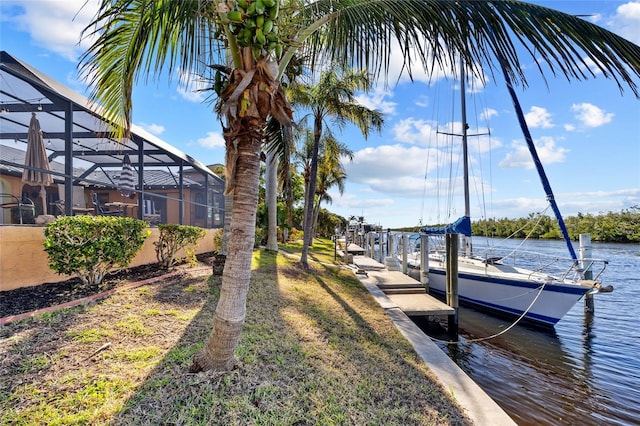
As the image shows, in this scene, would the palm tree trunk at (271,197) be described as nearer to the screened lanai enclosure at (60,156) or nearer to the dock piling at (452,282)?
the screened lanai enclosure at (60,156)

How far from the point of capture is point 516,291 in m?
9.27

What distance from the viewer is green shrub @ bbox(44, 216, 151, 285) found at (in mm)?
4426

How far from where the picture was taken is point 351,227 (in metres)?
27.9

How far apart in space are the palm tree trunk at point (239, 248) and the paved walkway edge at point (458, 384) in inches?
102

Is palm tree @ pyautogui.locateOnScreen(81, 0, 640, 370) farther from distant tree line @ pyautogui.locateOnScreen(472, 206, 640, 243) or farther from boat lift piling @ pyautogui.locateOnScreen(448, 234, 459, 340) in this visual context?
distant tree line @ pyautogui.locateOnScreen(472, 206, 640, 243)

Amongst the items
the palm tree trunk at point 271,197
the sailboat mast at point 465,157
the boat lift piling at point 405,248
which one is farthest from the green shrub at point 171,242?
the sailboat mast at point 465,157

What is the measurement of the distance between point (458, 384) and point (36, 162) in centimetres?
796

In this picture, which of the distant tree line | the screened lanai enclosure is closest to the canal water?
the screened lanai enclosure

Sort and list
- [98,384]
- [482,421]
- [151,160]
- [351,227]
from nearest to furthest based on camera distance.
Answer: [98,384] → [482,421] → [151,160] → [351,227]

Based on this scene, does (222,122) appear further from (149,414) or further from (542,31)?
(542,31)

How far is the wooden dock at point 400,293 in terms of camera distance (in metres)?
7.50

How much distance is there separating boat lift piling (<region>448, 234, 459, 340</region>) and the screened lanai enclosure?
7.48 m

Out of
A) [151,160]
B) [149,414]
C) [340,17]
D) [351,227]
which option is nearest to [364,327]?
[149,414]

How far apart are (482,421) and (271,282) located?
17.2ft
